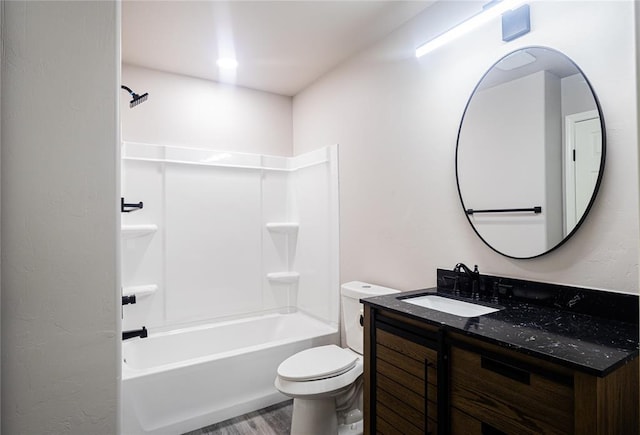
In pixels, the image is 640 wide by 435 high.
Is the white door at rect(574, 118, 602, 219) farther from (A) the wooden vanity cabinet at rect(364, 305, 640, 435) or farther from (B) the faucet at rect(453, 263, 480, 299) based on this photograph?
(A) the wooden vanity cabinet at rect(364, 305, 640, 435)

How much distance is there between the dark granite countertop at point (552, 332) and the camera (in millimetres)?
985

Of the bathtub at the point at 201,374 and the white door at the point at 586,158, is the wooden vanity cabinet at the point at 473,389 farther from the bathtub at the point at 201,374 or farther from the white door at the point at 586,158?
the bathtub at the point at 201,374

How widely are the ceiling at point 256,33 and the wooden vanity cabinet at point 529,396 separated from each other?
194cm

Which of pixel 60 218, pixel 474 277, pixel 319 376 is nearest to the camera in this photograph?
pixel 60 218

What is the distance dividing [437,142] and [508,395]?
138 cm

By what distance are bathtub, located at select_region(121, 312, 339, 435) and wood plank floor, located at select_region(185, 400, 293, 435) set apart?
0.04m

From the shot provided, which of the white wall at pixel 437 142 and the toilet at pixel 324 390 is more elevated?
the white wall at pixel 437 142

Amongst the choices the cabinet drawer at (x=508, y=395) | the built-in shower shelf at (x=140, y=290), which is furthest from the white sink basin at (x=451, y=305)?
the built-in shower shelf at (x=140, y=290)

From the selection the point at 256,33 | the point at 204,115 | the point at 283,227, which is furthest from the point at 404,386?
the point at 204,115

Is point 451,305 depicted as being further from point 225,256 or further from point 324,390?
point 225,256

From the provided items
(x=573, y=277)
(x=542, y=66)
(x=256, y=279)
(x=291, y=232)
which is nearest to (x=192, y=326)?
(x=256, y=279)

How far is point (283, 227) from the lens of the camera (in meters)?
3.42

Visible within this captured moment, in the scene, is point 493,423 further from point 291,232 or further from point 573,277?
point 291,232

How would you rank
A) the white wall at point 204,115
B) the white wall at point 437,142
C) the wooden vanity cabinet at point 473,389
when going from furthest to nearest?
the white wall at point 204,115 < the white wall at point 437,142 < the wooden vanity cabinet at point 473,389
